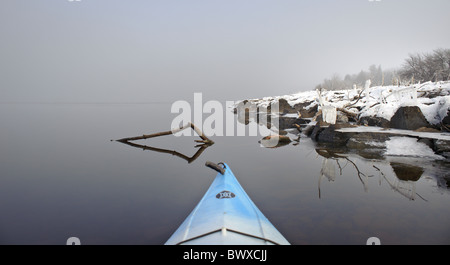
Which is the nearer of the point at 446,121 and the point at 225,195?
the point at 225,195

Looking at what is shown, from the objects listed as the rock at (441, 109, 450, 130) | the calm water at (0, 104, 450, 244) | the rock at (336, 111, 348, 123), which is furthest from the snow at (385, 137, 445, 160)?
the rock at (336, 111, 348, 123)

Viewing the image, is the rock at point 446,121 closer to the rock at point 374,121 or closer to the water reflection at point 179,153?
the rock at point 374,121

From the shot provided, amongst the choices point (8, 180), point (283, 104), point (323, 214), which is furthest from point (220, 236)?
point (283, 104)

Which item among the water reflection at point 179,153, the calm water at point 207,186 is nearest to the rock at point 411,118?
the calm water at point 207,186

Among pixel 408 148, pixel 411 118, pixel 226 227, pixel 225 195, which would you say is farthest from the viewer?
pixel 411 118

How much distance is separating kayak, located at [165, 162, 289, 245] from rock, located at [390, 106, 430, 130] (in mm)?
13919

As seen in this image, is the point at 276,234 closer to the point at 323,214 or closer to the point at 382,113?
the point at 323,214

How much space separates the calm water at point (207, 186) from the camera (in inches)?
224

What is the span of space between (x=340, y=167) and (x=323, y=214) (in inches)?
207

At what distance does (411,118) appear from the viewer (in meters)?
14.0

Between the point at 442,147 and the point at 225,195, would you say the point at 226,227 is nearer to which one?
the point at 225,195

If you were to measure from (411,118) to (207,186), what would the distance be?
12.9 metres

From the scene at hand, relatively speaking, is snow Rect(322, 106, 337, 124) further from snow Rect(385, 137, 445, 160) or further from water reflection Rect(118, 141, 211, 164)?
water reflection Rect(118, 141, 211, 164)

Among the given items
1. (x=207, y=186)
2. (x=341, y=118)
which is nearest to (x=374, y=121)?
(x=341, y=118)
